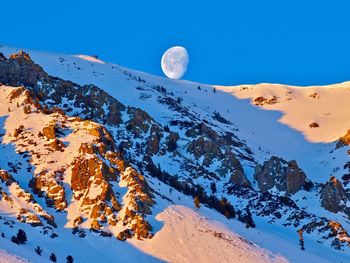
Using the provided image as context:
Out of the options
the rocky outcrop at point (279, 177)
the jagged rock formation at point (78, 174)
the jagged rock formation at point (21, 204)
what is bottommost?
the jagged rock formation at point (21, 204)

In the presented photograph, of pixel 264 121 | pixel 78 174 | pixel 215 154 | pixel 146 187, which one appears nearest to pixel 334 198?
pixel 215 154

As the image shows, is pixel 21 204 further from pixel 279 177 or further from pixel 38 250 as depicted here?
pixel 279 177

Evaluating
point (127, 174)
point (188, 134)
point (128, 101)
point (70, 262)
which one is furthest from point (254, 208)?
point (128, 101)

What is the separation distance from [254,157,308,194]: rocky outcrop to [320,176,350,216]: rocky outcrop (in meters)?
6.00

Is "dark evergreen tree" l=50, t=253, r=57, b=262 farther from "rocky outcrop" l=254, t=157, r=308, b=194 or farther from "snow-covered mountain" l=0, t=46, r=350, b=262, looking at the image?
"rocky outcrop" l=254, t=157, r=308, b=194

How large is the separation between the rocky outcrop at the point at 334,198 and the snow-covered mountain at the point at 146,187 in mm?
182

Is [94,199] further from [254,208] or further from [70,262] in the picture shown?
[254,208]

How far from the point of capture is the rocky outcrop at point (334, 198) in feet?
345

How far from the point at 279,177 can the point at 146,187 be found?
4057cm

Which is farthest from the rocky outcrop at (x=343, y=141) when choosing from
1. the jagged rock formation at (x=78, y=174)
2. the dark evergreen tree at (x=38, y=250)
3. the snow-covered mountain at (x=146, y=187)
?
the dark evergreen tree at (x=38, y=250)

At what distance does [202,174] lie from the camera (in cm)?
10838

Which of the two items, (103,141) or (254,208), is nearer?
(103,141)

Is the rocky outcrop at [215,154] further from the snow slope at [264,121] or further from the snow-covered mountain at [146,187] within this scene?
the snow slope at [264,121]

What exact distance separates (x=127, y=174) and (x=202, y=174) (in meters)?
28.2
